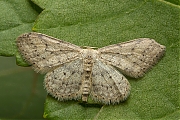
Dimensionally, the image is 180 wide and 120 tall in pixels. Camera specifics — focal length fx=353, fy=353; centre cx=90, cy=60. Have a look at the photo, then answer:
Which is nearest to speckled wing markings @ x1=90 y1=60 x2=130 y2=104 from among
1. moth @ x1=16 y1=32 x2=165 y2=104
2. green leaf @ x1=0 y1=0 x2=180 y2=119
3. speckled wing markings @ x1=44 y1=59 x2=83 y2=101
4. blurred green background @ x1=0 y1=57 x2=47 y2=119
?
moth @ x1=16 y1=32 x2=165 y2=104

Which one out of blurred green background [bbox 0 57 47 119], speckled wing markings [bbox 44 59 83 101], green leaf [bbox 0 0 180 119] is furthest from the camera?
blurred green background [bbox 0 57 47 119]

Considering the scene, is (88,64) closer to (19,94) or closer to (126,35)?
(126,35)

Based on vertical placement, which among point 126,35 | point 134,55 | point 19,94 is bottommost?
point 19,94

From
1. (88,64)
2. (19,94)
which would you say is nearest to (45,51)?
(88,64)

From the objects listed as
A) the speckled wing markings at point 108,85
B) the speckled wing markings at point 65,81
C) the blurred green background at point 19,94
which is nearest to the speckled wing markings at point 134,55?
the speckled wing markings at point 108,85

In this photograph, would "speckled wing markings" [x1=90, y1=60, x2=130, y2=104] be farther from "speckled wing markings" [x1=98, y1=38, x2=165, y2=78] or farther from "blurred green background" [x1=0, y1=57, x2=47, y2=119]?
"blurred green background" [x1=0, y1=57, x2=47, y2=119]

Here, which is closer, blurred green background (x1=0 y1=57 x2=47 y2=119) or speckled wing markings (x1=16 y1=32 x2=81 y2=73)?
speckled wing markings (x1=16 y1=32 x2=81 y2=73)

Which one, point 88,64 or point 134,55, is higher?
point 134,55
